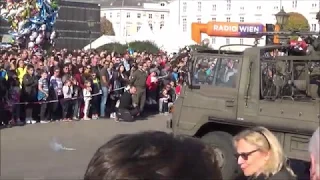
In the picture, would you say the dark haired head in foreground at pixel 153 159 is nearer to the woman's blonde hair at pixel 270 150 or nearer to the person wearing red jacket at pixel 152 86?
the woman's blonde hair at pixel 270 150

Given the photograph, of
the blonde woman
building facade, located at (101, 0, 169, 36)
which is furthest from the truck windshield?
building facade, located at (101, 0, 169, 36)

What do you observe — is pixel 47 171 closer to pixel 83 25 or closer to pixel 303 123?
pixel 303 123

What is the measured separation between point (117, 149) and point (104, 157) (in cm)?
4

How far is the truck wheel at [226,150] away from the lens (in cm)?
884

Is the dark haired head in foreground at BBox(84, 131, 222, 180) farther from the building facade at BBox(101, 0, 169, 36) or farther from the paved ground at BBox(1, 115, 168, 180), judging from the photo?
the building facade at BBox(101, 0, 169, 36)

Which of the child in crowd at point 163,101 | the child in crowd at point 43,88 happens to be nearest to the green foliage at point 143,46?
the child in crowd at point 163,101

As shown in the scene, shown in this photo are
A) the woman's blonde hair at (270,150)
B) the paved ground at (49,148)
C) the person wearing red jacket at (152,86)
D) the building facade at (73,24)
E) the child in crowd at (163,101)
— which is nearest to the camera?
the woman's blonde hair at (270,150)

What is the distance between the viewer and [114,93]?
18.5 meters

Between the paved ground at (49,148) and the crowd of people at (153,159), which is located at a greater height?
the crowd of people at (153,159)

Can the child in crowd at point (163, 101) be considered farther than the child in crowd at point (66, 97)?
Yes

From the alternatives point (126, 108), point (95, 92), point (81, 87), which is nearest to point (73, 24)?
point (126, 108)

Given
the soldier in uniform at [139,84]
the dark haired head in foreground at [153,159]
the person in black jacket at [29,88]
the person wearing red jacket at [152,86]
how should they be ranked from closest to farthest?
the dark haired head in foreground at [153,159] < the person in black jacket at [29,88] < the soldier in uniform at [139,84] < the person wearing red jacket at [152,86]

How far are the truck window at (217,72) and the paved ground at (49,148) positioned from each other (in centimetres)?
107

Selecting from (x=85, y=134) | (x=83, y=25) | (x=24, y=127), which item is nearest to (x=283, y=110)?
(x=85, y=134)
